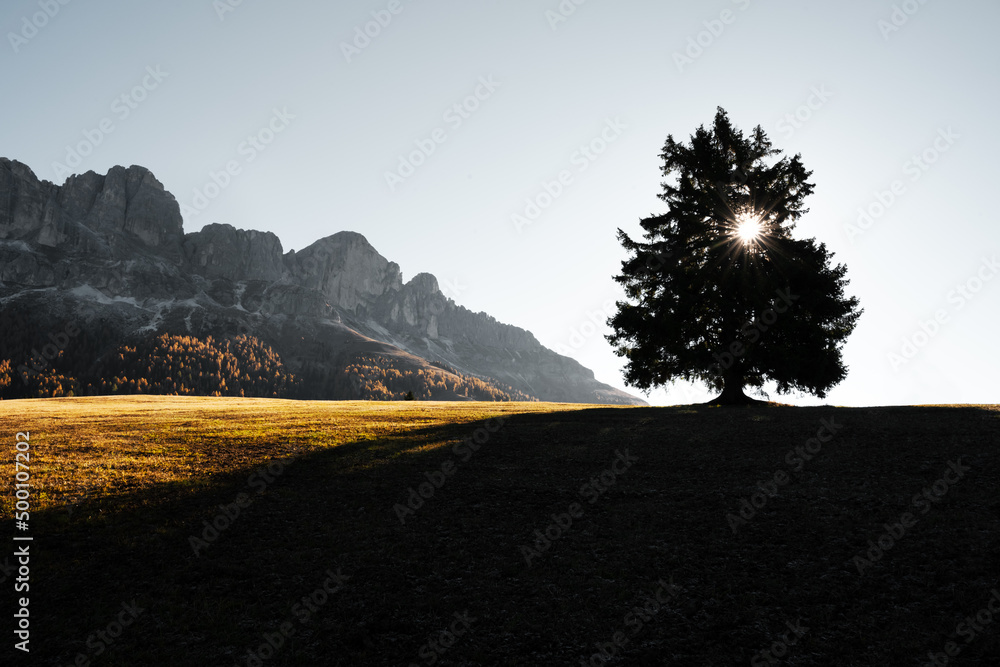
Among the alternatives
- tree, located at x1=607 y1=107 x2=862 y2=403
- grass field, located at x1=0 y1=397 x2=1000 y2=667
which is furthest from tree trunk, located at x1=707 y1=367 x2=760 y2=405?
grass field, located at x1=0 y1=397 x2=1000 y2=667

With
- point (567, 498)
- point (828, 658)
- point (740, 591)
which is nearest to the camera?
point (828, 658)

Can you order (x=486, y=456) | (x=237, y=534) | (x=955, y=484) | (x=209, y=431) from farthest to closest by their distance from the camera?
(x=209, y=431) → (x=486, y=456) → (x=955, y=484) → (x=237, y=534)

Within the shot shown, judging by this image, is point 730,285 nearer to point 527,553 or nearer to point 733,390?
point 733,390

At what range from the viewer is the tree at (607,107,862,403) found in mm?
29422

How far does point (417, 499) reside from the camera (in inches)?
553

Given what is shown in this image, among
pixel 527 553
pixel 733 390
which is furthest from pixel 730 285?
pixel 527 553

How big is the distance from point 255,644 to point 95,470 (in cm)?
1176

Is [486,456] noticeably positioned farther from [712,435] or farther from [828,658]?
[828,658]

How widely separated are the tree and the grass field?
10.9 m

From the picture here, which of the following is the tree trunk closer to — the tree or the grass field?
the tree

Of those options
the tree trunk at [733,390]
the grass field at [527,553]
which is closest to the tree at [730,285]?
the tree trunk at [733,390]

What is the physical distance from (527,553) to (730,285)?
24.8 m

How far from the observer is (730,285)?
100ft

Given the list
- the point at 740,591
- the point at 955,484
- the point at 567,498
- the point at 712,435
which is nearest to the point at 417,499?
the point at 567,498
